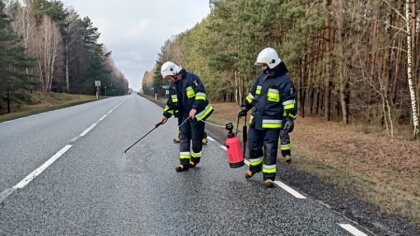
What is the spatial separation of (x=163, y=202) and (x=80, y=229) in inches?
48.4

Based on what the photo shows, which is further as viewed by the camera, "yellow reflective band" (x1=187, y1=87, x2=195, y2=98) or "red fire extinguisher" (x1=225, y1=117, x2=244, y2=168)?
"yellow reflective band" (x1=187, y1=87, x2=195, y2=98)

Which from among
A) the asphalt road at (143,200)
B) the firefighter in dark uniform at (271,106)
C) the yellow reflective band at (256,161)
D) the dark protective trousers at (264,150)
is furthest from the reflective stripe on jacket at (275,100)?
the asphalt road at (143,200)

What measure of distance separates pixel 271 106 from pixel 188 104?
1767 mm

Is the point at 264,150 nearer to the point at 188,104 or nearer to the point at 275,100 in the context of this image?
the point at 275,100

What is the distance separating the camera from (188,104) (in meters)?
6.75

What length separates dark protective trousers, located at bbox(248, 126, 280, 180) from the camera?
18.5 feet

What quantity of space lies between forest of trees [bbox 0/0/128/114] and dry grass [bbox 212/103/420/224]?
2898 cm

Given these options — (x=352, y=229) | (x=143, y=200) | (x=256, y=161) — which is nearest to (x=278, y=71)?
(x=256, y=161)

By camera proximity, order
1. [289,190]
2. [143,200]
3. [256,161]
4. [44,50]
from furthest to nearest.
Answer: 1. [44,50]
2. [256,161]
3. [289,190]
4. [143,200]

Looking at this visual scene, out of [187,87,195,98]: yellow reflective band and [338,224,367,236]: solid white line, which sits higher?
[187,87,195,98]: yellow reflective band

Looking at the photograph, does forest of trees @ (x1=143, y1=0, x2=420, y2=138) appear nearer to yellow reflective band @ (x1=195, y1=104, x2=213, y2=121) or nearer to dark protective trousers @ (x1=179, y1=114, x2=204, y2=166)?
yellow reflective band @ (x1=195, y1=104, x2=213, y2=121)

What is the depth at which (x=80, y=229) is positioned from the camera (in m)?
3.75

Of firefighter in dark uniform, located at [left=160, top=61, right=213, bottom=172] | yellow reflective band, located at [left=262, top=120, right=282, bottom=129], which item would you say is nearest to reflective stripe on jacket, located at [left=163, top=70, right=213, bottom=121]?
firefighter in dark uniform, located at [left=160, top=61, right=213, bottom=172]

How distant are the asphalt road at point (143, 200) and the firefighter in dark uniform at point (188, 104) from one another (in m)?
0.37
